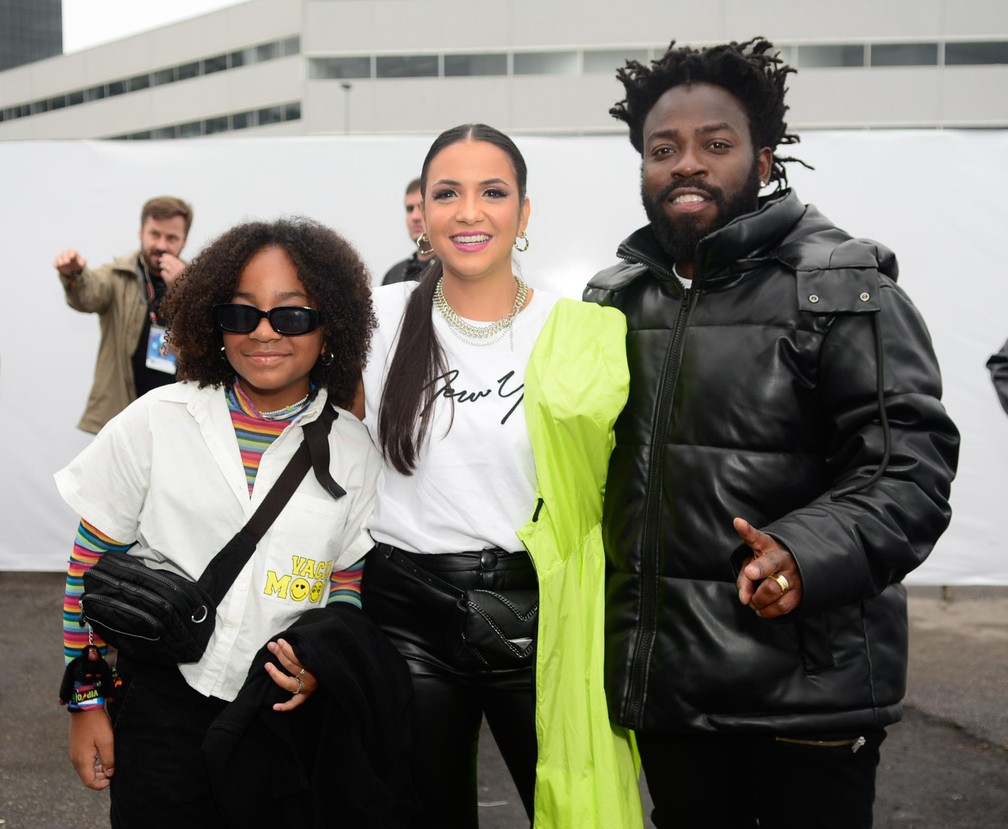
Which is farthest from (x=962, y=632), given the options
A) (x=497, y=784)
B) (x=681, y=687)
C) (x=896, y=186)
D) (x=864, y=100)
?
(x=864, y=100)

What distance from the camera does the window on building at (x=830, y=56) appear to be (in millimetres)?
28469

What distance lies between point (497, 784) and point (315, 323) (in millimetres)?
2300

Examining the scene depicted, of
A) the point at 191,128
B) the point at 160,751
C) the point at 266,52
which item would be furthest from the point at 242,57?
the point at 160,751

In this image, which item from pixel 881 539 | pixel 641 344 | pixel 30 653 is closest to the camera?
pixel 881 539

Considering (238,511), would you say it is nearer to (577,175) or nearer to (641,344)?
(641,344)

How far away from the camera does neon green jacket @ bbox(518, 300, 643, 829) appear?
2172mm

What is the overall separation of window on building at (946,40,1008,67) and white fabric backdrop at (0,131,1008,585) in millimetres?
25741

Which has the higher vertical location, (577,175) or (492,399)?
(577,175)

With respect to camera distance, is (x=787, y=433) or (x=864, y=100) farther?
(x=864, y=100)

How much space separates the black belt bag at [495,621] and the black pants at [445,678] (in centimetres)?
1

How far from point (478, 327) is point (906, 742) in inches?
117

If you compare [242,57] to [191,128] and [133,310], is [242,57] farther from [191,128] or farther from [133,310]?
[133,310]

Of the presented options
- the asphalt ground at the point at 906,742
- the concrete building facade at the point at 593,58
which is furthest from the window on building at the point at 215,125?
the asphalt ground at the point at 906,742

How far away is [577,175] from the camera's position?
5.80 m
